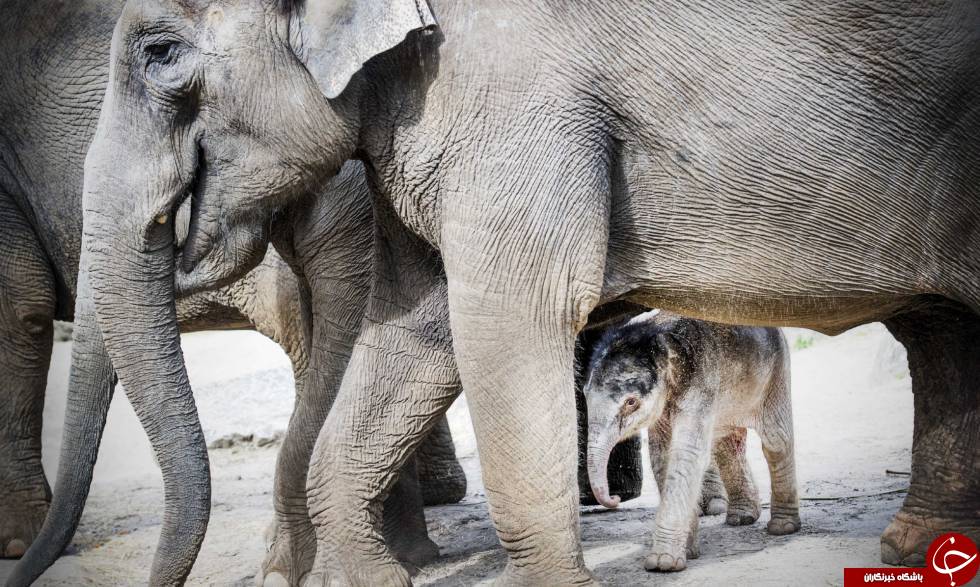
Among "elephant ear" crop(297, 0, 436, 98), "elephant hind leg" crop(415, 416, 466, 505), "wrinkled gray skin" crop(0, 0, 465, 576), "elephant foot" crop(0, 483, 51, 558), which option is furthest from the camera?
"elephant hind leg" crop(415, 416, 466, 505)

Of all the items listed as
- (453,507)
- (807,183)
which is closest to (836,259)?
(807,183)

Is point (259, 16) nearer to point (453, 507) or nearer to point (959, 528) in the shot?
point (959, 528)

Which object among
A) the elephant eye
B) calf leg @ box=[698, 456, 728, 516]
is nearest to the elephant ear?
the elephant eye

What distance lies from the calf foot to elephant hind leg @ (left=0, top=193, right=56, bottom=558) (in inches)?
127

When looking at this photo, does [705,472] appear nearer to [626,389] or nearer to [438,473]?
[626,389]

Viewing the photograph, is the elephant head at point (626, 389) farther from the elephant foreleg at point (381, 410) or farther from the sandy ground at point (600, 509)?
the elephant foreleg at point (381, 410)

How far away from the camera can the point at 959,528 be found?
416cm

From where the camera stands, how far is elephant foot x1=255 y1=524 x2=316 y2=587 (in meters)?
4.45

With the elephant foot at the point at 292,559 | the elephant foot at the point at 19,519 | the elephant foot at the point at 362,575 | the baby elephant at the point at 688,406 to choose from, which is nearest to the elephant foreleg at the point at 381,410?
the elephant foot at the point at 362,575

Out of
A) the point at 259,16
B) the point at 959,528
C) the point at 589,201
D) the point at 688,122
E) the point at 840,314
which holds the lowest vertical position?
the point at 959,528

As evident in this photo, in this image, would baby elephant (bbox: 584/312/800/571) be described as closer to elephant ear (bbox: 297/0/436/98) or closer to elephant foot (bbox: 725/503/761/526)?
elephant foot (bbox: 725/503/761/526)

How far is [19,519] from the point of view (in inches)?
218

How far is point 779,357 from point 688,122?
6.09ft

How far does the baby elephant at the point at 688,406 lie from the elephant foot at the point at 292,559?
106cm
